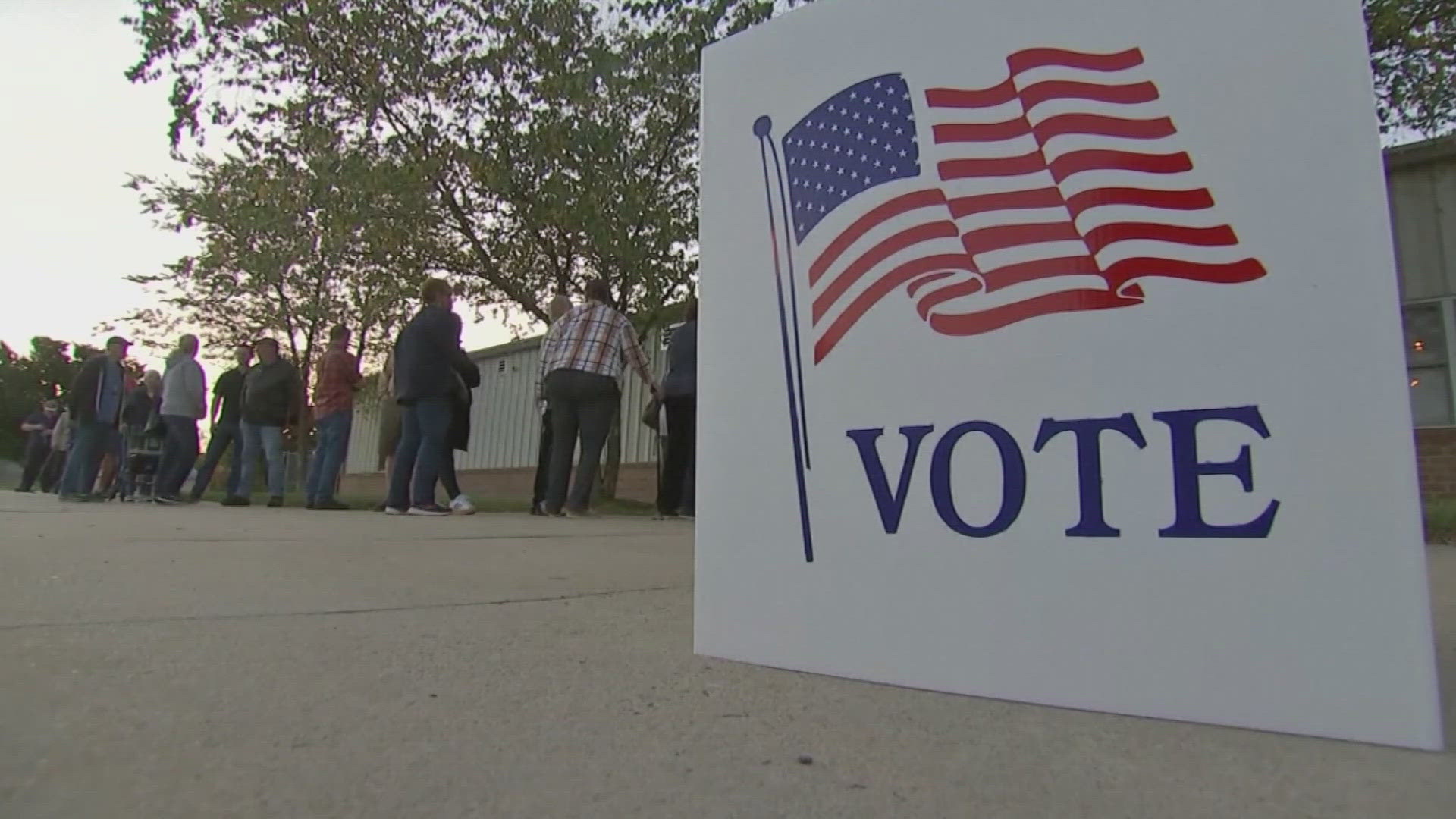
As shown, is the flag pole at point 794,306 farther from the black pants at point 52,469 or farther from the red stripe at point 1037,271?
the black pants at point 52,469

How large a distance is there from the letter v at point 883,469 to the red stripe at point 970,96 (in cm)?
66

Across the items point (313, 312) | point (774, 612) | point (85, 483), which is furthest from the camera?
point (313, 312)

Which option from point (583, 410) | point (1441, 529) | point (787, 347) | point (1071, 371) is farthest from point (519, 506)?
point (1071, 371)

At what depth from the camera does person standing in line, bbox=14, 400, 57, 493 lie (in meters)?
14.1

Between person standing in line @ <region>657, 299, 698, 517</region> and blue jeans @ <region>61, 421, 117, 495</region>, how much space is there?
18.9 ft

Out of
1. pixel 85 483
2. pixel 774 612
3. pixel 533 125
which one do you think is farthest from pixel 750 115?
pixel 85 483

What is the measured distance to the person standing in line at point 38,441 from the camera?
14102 millimetres

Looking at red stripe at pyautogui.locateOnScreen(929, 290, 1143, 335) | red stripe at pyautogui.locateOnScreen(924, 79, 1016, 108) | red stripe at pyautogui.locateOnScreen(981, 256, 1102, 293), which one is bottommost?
red stripe at pyautogui.locateOnScreen(929, 290, 1143, 335)

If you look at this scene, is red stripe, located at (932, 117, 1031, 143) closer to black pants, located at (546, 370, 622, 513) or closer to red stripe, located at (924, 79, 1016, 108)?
red stripe, located at (924, 79, 1016, 108)

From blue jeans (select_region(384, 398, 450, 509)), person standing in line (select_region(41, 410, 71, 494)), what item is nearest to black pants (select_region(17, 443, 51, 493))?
person standing in line (select_region(41, 410, 71, 494))

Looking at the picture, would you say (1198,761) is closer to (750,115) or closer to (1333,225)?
(1333,225)

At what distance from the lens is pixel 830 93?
200 cm

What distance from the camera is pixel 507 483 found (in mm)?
18797

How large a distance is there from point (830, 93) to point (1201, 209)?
0.81 metres
